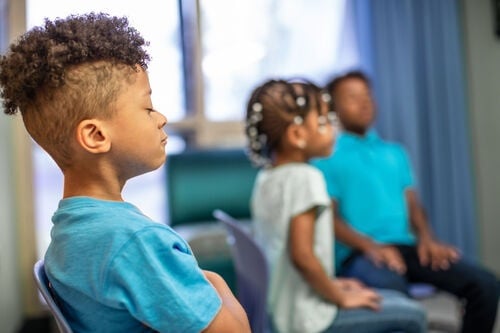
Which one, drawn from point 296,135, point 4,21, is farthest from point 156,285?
point 4,21

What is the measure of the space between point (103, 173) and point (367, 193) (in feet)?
5.07

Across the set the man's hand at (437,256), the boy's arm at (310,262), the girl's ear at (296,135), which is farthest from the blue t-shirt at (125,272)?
the man's hand at (437,256)

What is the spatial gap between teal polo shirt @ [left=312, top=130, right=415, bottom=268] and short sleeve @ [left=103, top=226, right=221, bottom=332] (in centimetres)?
148

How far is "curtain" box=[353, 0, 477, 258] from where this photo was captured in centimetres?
332

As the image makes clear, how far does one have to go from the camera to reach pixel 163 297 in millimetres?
648

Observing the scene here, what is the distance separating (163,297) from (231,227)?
782mm

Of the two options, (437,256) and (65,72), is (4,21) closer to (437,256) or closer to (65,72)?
(437,256)

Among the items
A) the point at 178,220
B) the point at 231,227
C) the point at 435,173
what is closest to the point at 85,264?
the point at 231,227

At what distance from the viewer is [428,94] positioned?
11.1 feet

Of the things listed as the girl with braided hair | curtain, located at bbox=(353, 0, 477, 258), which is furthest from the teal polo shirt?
curtain, located at bbox=(353, 0, 477, 258)

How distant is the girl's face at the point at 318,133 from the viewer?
1.48 meters

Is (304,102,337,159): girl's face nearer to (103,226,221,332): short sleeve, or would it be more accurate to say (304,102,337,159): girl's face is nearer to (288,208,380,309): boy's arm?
(288,208,380,309): boy's arm

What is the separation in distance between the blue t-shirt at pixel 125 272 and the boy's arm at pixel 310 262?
67 centimetres

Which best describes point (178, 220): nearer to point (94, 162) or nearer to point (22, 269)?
point (22, 269)
